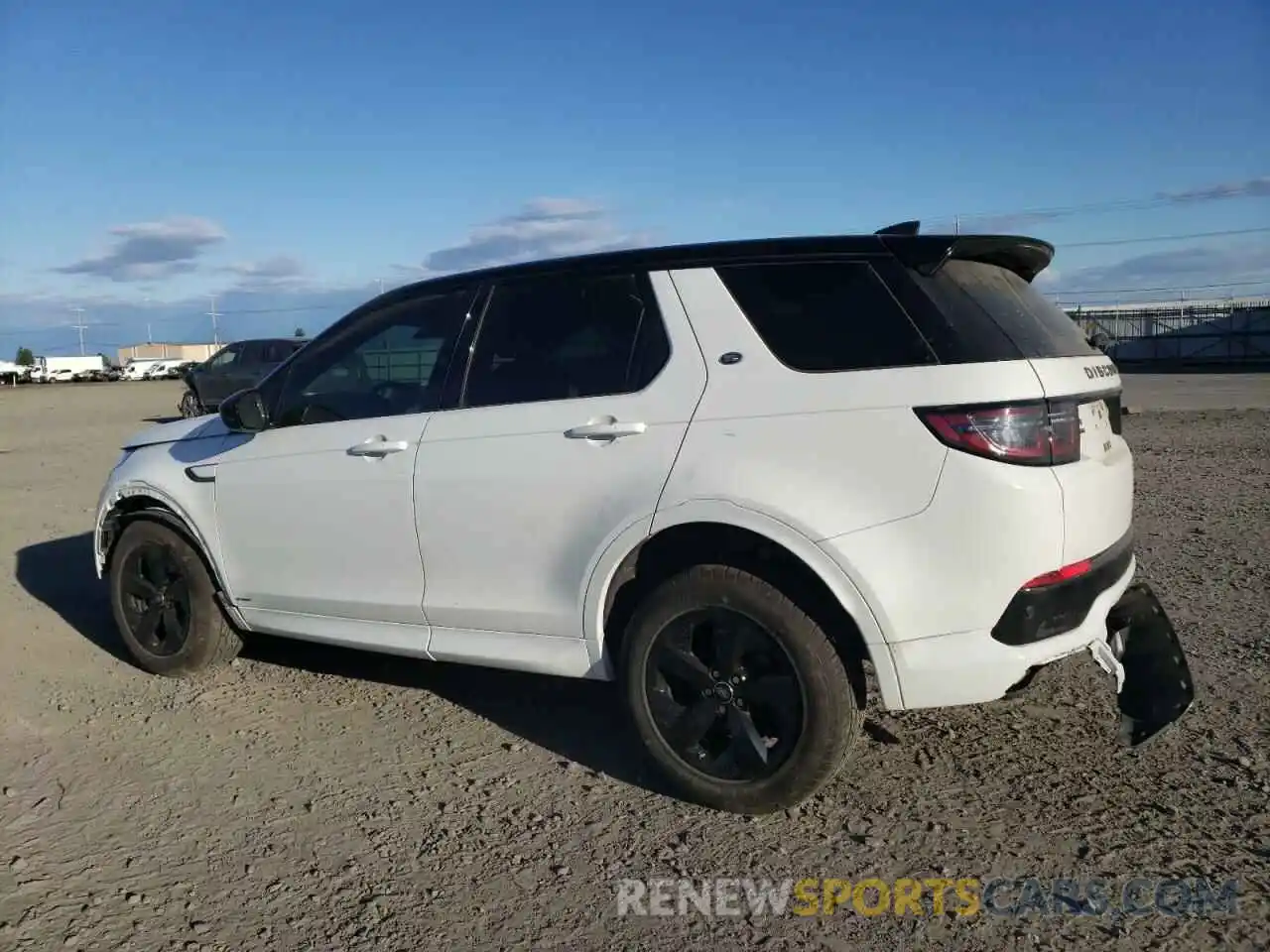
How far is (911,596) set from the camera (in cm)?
319

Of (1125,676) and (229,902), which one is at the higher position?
(1125,676)

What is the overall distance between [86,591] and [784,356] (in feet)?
18.1

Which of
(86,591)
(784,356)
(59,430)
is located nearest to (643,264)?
(784,356)

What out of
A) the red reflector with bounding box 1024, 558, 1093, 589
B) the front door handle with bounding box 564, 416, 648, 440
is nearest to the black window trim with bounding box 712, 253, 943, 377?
the front door handle with bounding box 564, 416, 648, 440

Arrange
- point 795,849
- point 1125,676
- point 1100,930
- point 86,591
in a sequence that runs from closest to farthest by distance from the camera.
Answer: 1. point 1100,930
2. point 795,849
3. point 1125,676
4. point 86,591

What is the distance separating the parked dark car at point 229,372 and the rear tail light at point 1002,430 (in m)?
20.5

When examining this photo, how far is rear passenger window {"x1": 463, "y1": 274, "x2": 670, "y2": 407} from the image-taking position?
147 inches

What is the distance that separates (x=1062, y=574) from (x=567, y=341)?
1923mm

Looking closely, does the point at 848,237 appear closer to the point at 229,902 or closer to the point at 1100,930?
the point at 1100,930

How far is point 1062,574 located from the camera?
126 inches

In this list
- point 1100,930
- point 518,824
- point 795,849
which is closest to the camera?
point 1100,930

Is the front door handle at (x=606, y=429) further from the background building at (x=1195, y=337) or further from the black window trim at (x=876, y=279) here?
the background building at (x=1195, y=337)


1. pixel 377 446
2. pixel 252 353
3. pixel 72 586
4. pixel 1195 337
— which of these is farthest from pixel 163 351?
pixel 377 446

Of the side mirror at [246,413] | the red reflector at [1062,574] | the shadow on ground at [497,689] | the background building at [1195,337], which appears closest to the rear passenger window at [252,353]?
the shadow on ground at [497,689]
